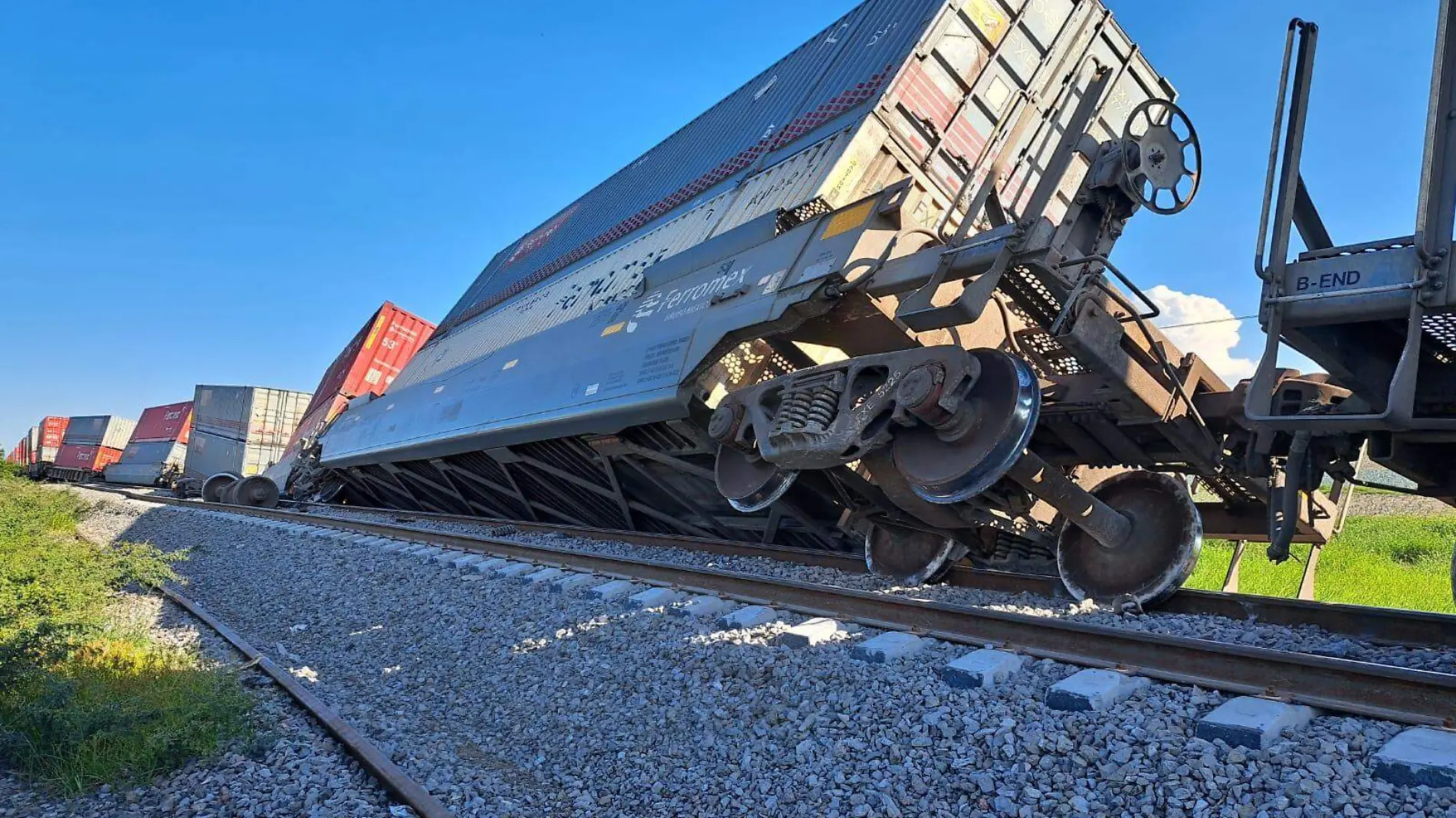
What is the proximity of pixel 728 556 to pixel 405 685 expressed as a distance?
323 cm

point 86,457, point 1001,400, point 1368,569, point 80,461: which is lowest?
point 80,461

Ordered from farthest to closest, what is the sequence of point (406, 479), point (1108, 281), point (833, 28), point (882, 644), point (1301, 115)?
point (406, 479)
point (833, 28)
point (1108, 281)
point (882, 644)
point (1301, 115)

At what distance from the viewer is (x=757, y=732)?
10.4ft

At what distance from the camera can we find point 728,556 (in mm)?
7363

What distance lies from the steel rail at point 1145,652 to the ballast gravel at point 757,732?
0.17m

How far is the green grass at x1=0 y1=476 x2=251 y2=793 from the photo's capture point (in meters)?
3.35

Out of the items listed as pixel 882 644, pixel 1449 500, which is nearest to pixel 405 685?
pixel 882 644

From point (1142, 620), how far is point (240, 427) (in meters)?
21.9

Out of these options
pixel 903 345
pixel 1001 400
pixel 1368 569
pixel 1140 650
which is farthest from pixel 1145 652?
pixel 1368 569

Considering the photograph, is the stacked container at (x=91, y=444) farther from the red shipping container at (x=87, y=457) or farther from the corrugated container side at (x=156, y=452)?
the corrugated container side at (x=156, y=452)

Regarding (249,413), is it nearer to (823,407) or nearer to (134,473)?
(134,473)

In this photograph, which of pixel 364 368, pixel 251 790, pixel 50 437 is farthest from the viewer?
pixel 50 437

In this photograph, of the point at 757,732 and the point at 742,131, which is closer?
the point at 757,732

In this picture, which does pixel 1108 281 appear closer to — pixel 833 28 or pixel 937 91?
pixel 937 91
